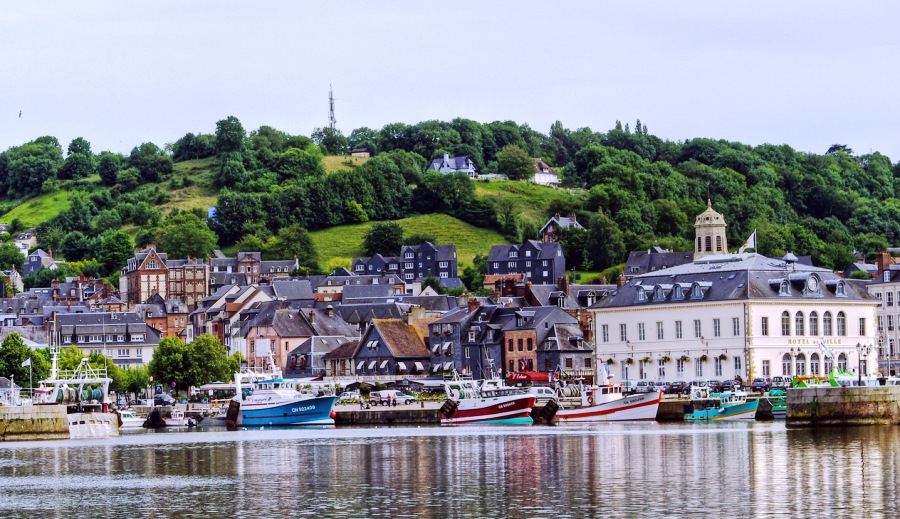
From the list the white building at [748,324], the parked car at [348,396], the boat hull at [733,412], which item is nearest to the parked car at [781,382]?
the white building at [748,324]

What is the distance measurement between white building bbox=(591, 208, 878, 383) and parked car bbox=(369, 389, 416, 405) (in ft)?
46.1

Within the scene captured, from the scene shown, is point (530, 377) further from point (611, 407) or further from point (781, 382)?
point (611, 407)

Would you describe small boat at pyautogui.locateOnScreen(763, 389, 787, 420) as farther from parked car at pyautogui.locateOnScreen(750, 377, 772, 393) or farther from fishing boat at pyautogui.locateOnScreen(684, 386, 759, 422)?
parked car at pyautogui.locateOnScreen(750, 377, 772, 393)

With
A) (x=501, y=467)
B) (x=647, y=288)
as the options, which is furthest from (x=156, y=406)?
(x=501, y=467)

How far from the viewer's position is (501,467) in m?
49.9

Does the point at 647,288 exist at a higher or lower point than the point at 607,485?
higher

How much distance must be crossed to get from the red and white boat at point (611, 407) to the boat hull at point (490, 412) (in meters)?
2.13

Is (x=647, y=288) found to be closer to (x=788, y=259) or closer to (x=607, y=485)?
(x=788, y=259)

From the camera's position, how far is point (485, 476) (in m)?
46.7

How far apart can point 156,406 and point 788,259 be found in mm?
43490

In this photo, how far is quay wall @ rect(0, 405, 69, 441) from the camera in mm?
74750

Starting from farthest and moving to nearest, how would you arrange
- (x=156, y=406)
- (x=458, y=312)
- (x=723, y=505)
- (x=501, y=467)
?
(x=458, y=312), (x=156, y=406), (x=501, y=467), (x=723, y=505)

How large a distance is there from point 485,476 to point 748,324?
50082 mm

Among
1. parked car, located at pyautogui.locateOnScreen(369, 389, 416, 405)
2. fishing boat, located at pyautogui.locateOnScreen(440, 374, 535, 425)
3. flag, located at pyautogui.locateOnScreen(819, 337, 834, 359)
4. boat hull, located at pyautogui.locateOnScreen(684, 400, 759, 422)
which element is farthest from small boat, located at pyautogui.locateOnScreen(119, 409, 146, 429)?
flag, located at pyautogui.locateOnScreen(819, 337, 834, 359)
